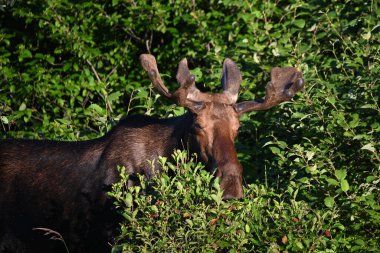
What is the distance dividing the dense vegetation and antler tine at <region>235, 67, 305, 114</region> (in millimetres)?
374

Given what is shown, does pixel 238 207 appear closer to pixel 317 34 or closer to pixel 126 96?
pixel 317 34

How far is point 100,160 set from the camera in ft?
27.9

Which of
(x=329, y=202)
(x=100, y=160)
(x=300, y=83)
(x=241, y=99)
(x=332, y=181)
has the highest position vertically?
(x=300, y=83)

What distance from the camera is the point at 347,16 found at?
10977 millimetres

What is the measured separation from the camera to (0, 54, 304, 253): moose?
816 cm

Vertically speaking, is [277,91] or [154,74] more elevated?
[154,74]

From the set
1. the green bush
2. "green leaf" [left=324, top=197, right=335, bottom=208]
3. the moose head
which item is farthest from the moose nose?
"green leaf" [left=324, top=197, right=335, bottom=208]

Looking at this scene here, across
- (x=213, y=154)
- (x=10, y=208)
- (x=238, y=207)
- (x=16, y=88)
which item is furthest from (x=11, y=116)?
(x=238, y=207)

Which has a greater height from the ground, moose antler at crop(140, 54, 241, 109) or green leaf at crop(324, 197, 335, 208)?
moose antler at crop(140, 54, 241, 109)

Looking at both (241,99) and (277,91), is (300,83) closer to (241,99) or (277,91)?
(277,91)

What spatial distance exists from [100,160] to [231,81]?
1315 millimetres

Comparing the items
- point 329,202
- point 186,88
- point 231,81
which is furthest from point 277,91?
point 329,202

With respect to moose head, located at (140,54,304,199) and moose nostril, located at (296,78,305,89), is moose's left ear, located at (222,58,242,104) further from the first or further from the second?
Answer: moose nostril, located at (296,78,305,89)

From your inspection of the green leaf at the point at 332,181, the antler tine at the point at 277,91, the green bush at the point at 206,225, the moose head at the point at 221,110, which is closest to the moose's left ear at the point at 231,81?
the moose head at the point at 221,110
